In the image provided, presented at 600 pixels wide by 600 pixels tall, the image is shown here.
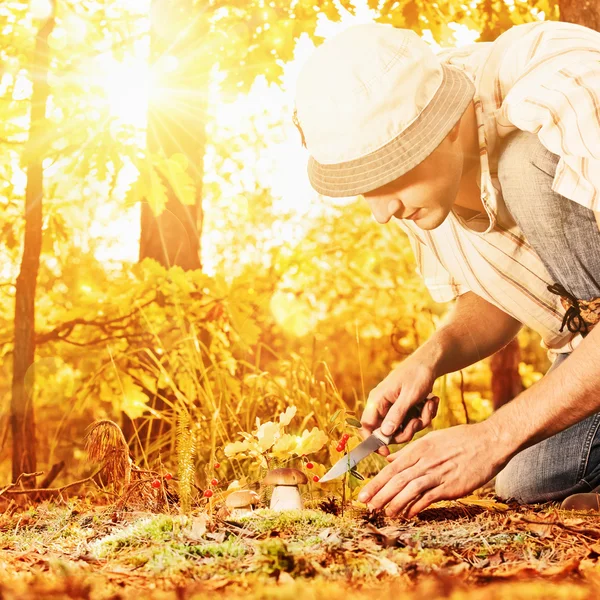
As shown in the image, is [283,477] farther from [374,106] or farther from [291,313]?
[291,313]

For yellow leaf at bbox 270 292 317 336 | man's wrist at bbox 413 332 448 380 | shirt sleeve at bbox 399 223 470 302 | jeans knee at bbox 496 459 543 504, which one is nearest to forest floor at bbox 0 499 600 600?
man's wrist at bbox 413 332 448 380

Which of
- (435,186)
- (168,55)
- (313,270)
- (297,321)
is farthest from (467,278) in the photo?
(297,321)

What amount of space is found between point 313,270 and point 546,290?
2208 mm

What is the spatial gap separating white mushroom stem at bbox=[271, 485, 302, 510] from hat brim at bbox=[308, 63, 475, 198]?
2.98 ft

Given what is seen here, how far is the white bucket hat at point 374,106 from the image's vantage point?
1882 millimetres

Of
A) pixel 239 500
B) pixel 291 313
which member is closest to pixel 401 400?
pixel 239 500

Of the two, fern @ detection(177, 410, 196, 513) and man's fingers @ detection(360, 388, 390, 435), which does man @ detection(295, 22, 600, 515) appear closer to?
man's fingers @ detection(360, 388, 390, 435)

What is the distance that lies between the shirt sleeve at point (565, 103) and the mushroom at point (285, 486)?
3.66 ft

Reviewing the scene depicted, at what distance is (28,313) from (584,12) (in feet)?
10.3

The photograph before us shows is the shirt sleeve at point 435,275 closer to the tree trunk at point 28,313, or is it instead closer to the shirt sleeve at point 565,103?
the shirt sleeve at point 565,103

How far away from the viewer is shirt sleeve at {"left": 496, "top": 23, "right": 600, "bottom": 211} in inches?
70.2

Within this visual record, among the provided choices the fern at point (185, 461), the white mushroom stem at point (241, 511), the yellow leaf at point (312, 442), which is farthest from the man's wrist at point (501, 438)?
the fern at point (185, 461)

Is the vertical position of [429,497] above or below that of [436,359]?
below

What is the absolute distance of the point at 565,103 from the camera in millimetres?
1808
